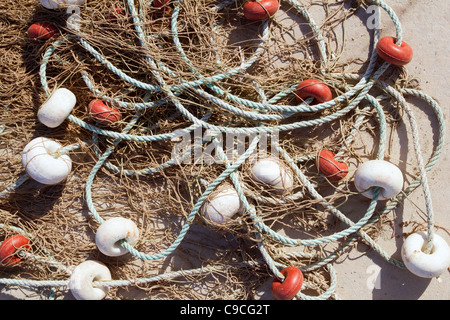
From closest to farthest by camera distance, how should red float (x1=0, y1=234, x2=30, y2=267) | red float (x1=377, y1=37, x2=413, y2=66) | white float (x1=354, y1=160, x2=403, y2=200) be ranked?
white float (x1=354, y1=160, x2=403, y2=200)
red float (x1=377, y1=37, x2=413, y2=66)
red float (x1=0, y1=234, x2=30, y2=267)

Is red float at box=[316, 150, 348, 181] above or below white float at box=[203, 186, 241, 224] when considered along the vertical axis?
above

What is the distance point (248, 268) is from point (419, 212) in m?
1.02

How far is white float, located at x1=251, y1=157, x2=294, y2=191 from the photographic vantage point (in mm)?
2207

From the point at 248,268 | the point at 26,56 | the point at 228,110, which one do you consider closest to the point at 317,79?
the point at 228,110

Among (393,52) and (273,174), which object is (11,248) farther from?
(393,52)

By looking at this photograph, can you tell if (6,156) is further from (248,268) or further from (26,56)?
(248,268)

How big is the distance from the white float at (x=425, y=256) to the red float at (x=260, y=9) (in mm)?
1453

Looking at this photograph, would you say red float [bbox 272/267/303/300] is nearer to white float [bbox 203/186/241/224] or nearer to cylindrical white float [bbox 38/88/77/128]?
white float [bbox 203/186/241/224]

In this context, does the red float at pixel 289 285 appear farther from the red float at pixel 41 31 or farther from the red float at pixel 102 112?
the red float at pixel 41 31

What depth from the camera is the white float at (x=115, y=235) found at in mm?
2270

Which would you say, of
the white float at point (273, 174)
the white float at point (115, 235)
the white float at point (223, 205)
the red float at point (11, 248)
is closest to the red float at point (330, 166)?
the white float at point (273, 174)

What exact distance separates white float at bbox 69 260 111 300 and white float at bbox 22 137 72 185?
504mm

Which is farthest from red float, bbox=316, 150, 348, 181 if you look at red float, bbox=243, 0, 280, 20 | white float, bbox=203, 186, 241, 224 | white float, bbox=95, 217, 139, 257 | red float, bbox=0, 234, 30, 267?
red float, bbox=0, 234, 30, 267

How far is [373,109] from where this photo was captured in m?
2.40
